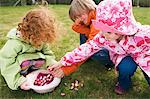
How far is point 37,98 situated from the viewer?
7.16 ft

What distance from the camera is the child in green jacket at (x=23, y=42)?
2.19 meters

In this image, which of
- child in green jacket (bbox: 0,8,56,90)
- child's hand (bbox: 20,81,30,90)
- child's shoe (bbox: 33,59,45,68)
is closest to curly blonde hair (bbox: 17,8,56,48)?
child in green jacket (bbox: 0,8,56,90)

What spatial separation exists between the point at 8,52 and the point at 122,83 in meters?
0.79

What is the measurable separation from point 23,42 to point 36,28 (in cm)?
14

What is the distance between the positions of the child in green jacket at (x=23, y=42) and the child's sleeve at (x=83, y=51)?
0.57ft

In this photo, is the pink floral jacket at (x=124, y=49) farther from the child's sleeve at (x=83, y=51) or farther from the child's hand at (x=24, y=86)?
the child's hand at (x=24, y=86)

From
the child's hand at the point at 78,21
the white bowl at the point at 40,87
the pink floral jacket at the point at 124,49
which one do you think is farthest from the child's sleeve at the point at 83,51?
the child's hand at the point at 78,21

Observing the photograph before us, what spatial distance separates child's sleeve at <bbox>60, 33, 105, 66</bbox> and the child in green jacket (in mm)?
175

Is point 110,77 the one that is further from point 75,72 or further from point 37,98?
point 37,98

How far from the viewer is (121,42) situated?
212 centimetres

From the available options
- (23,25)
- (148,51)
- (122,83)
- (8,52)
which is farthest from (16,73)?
(148,51)

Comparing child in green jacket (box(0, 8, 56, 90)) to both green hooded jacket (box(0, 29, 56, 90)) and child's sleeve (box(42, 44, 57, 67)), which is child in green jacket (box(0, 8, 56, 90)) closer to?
green hooded jacket (box(0, 29, 56, 90))

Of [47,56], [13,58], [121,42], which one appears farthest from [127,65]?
[13,58]

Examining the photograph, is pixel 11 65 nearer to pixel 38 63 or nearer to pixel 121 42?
pixel 38 63
